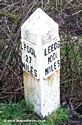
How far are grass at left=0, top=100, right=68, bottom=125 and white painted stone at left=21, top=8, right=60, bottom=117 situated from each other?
0.19ft

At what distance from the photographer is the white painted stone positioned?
10.6 ft

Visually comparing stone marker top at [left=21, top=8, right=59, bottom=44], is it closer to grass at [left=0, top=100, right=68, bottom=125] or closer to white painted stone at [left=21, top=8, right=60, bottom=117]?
white painted stone at [left=21, top=8, right=60, bottom=117]

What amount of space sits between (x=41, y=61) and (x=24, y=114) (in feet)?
1.83

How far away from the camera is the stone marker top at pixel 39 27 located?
322 centimetres

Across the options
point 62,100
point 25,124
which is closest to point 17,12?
point 62,100

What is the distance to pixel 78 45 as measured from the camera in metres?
4.25

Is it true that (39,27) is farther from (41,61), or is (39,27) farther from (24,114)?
(24,114)

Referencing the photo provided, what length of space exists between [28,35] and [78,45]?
42.1 inches

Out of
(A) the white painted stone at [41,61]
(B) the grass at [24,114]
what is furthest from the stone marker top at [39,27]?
(B) the grass at [24,114]

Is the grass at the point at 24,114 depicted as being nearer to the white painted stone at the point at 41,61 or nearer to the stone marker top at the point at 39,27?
the white painted stone at the point at 41,61

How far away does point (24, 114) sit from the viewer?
3588 mm

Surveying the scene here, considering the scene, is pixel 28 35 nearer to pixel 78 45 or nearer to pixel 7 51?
pixel 7 51

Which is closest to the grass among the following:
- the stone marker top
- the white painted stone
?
the white painted stone

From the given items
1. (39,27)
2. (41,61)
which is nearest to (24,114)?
(41,61)
